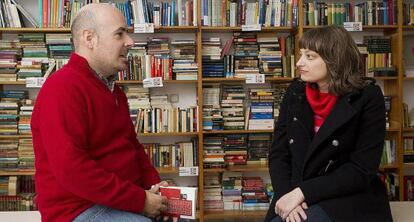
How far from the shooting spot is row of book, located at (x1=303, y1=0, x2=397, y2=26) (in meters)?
3.95

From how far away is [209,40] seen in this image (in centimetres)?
400

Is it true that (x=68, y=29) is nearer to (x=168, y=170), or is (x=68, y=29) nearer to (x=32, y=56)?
(x=32, y=56)

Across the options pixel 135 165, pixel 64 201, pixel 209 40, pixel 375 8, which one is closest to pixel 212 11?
pixel 209 40

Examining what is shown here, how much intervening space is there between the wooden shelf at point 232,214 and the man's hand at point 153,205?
2265 mm

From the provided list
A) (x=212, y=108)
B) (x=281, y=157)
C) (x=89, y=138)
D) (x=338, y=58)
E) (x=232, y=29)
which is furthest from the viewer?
(x=212, y=108)

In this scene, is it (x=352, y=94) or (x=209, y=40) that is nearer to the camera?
(x=352, y=94)

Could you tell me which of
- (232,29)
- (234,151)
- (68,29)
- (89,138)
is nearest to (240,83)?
(232,29)

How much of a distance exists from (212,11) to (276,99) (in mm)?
964

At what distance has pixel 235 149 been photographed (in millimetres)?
4055

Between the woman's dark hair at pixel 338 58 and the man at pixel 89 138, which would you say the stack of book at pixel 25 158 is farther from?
the woman's dark hair at pixel 338 58

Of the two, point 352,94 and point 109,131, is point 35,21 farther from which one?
point 352,94

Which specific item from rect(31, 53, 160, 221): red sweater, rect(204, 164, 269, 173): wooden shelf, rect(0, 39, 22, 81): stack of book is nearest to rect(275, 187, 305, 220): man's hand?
rect(31, 53, 160, 221): red sweater

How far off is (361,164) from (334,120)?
0.69ft

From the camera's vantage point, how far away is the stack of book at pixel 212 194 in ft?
13.3
